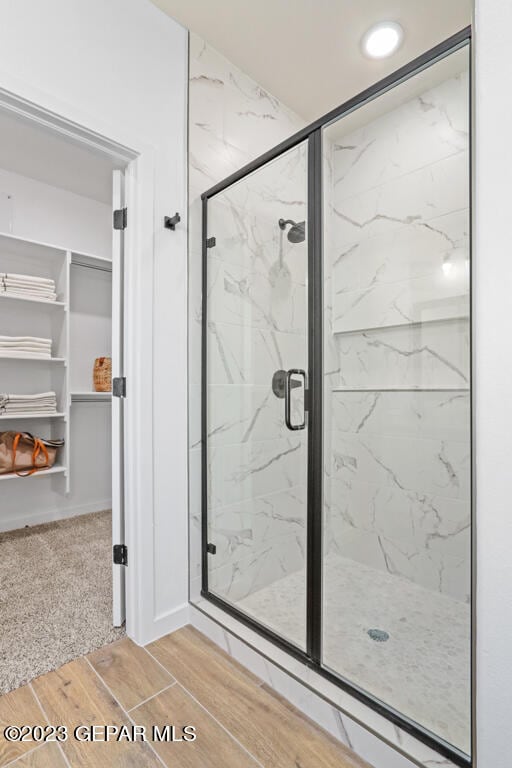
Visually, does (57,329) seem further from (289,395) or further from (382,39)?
(382,39)

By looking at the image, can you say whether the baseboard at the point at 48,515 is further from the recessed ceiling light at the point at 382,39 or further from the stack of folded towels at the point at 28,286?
the recessed ceiling light at the point at 382,39

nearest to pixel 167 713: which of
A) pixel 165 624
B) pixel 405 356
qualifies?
pixel 165 624

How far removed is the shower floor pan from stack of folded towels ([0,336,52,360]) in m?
2.24

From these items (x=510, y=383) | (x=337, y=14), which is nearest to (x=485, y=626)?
(x=510, y=383)

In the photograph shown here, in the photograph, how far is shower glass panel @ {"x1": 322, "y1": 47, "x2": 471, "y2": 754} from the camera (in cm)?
136

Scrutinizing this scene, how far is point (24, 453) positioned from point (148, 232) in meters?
2.01

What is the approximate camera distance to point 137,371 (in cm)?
162

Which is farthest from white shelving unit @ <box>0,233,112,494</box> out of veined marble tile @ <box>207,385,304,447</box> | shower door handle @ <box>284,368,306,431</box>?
shower door handle @ <box>284,368,306,431</box>

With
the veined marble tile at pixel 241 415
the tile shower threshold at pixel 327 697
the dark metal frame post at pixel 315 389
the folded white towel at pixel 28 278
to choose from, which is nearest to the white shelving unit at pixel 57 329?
the folded white towel at pixel 28 278

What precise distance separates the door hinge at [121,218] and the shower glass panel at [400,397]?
81 cm

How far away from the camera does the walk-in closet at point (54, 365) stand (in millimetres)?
2541

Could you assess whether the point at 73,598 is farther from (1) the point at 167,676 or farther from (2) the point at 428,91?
(2) the point at 428,91

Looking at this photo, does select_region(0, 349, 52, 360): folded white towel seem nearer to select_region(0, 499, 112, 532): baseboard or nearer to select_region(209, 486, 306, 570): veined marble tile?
select_region(0, 499, 112, 532): baseboard

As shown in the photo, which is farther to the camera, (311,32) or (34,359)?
(34,359)
